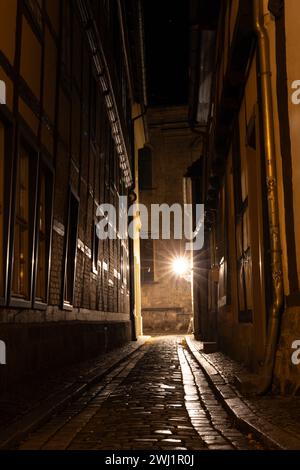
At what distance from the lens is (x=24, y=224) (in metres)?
7.20

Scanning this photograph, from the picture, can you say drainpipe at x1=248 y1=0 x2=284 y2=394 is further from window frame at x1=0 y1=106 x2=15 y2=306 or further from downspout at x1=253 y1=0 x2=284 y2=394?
window frame at x1=0 y1=106 x2=15 y2=306

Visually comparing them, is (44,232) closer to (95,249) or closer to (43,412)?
(43,412)

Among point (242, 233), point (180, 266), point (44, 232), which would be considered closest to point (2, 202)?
point (44, 232)

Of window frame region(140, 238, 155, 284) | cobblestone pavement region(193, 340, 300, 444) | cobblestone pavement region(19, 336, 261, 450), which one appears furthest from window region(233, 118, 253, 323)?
window frame region(140, 238, 155, 284)

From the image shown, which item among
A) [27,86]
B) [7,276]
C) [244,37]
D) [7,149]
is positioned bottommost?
[7,276]

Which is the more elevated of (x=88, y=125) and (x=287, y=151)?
(x=88, y=125)

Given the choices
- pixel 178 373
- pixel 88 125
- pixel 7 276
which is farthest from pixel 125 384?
pixel 88 125

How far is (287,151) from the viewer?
5.76 metres

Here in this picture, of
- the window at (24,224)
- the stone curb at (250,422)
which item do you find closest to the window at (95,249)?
the window at (24,224)

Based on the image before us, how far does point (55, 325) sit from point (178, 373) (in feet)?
7.09

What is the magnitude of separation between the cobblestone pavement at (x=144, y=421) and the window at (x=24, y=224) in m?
1.64

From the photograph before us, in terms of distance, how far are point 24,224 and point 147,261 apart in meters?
25.0

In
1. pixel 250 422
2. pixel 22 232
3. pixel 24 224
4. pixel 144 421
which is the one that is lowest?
pixel 144 421
